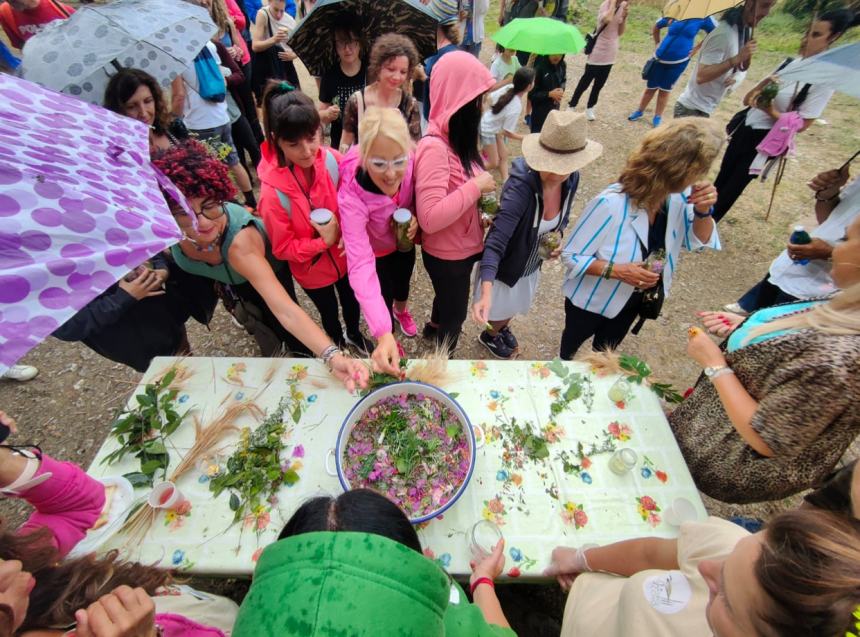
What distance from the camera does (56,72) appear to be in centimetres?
231

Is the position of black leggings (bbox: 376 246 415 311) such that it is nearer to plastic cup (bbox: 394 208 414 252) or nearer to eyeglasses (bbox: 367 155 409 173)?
plastic cup (bbox: 394 208 414 252)

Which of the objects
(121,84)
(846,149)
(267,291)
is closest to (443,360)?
(267,291)

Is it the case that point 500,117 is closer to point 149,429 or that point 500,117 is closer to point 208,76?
point 208,76

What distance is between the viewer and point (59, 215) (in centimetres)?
125

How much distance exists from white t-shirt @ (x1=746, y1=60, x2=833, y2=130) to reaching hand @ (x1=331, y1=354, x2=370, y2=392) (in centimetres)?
461

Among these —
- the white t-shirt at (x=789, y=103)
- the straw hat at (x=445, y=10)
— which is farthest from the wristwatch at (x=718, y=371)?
the straw hat at (x=445, y=10)

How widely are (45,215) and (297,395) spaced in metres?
1.19

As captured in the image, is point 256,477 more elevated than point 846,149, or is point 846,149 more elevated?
point 846,149

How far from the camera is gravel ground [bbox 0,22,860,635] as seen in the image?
9.84 feet

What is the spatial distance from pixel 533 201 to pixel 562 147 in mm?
330

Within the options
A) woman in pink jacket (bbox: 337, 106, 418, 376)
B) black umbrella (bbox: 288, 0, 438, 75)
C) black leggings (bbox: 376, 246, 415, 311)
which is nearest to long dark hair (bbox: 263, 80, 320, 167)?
woman in pink jacket (bbox: 337, 106, 418, 376)

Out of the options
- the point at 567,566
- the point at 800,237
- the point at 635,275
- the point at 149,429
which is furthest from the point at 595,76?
the point at 149,429

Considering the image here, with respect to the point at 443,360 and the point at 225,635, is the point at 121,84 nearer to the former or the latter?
the point at 443,360

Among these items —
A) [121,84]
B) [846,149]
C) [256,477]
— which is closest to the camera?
[256,477]
